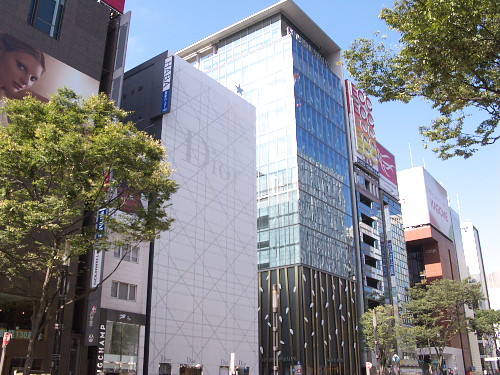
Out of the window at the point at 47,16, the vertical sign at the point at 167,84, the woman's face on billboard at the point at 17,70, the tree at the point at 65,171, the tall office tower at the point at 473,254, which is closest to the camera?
the tree at the point at 65,171

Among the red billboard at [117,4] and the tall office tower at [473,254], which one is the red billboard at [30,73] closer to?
the red billboard at [117,4]

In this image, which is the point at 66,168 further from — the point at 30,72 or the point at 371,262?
the point at 371,262

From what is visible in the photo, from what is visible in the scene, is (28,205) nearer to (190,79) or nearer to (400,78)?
(400,78)

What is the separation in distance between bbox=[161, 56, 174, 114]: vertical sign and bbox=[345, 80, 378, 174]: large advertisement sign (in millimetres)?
49779

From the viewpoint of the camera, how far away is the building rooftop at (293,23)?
8266 cm

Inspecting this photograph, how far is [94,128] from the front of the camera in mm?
23266

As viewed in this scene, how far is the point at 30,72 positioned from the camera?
35250 mm

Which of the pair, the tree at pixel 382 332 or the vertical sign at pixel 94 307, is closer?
the vertical sign at pixel 94 307

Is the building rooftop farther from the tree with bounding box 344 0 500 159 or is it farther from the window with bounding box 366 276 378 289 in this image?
the tree with bounding box 344 0 500 159

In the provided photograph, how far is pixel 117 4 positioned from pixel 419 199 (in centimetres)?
9502

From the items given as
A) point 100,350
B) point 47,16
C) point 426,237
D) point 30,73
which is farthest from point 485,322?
point 47,16

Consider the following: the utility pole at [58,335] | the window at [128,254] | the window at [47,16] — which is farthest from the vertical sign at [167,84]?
the utility pole at [58,335]

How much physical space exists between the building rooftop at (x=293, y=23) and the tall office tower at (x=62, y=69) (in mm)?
44080

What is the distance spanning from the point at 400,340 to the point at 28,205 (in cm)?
6123
